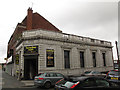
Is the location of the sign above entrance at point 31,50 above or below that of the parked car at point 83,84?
→ above

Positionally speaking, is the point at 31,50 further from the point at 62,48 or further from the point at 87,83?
the point at 87,83

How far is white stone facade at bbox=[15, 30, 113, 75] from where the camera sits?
16406 mm

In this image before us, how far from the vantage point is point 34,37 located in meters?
16.5

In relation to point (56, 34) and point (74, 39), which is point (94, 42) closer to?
point (74, 39)

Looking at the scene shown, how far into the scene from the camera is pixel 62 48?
18594 mm

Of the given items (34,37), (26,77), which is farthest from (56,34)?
(26,77)

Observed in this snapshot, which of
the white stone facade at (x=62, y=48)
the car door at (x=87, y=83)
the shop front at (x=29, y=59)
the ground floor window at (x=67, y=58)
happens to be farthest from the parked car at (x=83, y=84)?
the ground floor window at (x=67, y=58)

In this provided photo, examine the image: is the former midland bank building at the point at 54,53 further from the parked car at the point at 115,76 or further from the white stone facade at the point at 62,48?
the parked car at the point at 115,76

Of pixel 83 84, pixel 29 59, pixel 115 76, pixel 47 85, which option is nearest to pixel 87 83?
pixel 83 84

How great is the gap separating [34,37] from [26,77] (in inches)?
251

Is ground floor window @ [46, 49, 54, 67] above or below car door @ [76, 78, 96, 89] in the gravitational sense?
above

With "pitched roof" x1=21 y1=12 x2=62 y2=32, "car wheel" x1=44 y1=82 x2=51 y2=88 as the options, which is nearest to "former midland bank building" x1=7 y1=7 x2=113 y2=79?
"car wheel" x1=44 y1=82 x2=51 y2=88

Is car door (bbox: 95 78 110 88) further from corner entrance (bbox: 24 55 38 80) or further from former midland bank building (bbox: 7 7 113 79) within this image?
corner entrance (bbox: 24 55 38 80)

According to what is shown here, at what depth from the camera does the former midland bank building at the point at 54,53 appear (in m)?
16.3
